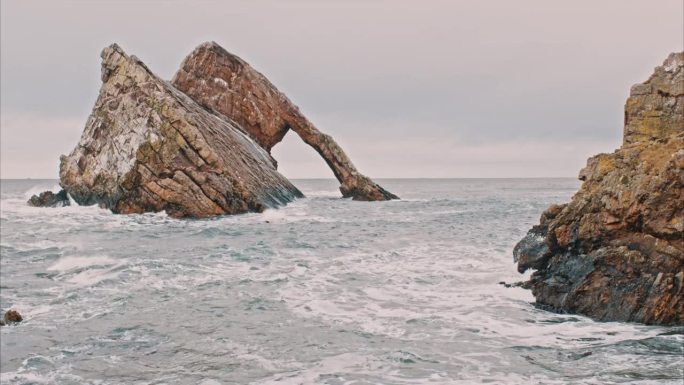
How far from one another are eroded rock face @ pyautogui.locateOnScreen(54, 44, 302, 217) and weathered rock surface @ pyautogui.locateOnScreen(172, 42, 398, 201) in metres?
7.89

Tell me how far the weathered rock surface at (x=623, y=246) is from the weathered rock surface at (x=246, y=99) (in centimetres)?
3595

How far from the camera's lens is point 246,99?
5138 centimetres

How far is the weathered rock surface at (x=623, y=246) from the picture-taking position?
12148mm

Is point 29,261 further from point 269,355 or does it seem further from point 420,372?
point 420,372

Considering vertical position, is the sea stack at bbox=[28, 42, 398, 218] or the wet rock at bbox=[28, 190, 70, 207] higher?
the sea stack at bbox=[28, 42, 398, 218]

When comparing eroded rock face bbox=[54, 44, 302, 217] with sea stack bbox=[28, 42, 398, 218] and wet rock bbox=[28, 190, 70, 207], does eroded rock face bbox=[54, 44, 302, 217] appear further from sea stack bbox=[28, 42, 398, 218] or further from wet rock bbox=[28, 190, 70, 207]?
wet rock bbox=[28, 190, 70, 207]

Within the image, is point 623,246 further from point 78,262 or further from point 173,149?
point 173,149

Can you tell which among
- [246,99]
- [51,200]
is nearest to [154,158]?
[51,200]

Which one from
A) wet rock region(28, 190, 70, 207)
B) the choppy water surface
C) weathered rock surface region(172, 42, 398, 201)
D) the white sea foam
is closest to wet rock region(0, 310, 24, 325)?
the choppy water surface

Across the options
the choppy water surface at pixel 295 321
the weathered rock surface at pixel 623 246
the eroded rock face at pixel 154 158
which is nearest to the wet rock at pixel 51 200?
the eroded rock face at pixel 154 158

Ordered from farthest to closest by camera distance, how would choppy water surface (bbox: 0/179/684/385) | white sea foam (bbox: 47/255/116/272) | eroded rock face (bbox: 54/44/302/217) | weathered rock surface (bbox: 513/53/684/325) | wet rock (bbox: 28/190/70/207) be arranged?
1. wet rock (bbox: 28/190/70/207)
2. eroded rock face (bbox: 54/44/302/217)
3. white sea foam (bbox: 47/255/116/272)
4. weathered rock surface (bbox: 513/53/684/325)
5. choppy water surface (bbox: 0/179/684/385)

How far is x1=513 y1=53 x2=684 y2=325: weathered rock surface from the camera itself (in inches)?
478

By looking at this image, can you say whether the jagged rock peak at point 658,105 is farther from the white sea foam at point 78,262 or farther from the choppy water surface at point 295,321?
the white sea foam at point 78,262

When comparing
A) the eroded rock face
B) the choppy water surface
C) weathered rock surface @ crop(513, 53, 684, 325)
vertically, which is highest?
the eroded rock face
